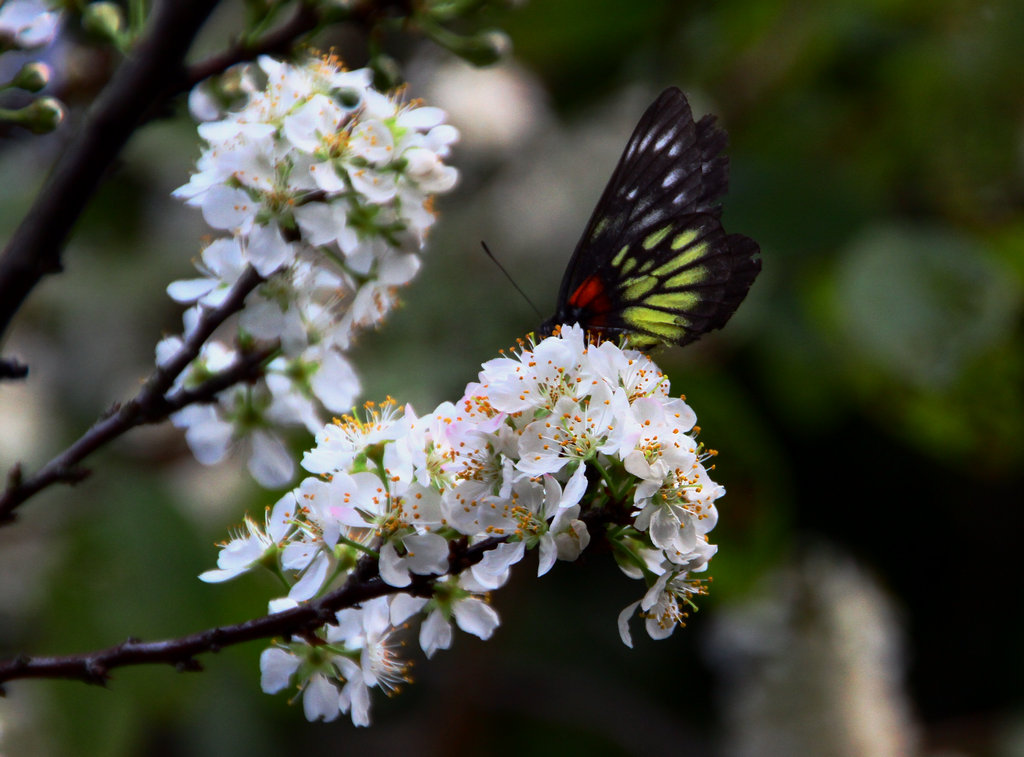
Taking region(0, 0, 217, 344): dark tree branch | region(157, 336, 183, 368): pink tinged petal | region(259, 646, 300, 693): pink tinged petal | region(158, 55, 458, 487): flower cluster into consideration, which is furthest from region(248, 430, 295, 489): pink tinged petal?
region(0, 0, 217, 344): dark tree branch

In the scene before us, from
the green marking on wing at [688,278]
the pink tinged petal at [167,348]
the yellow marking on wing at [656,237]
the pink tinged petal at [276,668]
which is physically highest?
the yellow marking on wing at [656,237]

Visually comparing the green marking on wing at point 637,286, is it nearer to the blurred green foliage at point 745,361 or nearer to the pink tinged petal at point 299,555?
the pink tinged petal at point 299,555

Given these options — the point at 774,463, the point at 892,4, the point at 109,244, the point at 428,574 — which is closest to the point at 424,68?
the point at 109,244

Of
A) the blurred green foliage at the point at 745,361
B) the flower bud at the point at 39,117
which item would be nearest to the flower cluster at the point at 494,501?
the flower bud at the point at 39,117

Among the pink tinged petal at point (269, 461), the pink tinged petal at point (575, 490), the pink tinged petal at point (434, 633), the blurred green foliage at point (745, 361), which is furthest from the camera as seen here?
the blurred green foliage at point (745, 361)

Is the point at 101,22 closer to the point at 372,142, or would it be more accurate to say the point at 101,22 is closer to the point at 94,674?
the point at 372,142

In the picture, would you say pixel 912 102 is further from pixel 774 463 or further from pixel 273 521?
pixel 273 521

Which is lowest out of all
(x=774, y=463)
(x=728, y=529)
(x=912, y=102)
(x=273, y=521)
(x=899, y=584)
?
(x=899, y=584)
